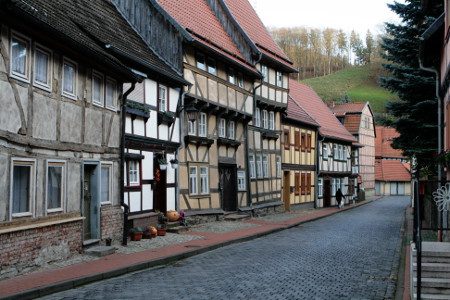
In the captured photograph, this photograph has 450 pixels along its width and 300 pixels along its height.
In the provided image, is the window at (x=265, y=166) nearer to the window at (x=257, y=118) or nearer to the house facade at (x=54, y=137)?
the window at (x=257, y=118)

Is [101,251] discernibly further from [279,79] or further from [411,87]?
[279,79]

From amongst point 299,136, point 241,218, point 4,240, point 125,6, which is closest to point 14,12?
point 4,240

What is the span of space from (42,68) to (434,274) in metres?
8.53

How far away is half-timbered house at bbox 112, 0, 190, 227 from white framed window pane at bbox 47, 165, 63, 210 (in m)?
3.88

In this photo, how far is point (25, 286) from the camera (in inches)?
359

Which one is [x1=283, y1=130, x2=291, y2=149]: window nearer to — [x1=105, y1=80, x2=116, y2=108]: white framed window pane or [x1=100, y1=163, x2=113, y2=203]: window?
[x1=105, y1=80, x2=116, y2=108]: white framed window pane

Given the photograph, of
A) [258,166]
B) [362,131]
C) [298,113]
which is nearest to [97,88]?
[258,166]

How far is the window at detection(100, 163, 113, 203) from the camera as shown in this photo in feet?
47.3

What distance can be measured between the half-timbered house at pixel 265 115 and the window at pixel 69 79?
14.9 meters

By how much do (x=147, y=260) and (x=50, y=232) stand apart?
A: 2.24 m

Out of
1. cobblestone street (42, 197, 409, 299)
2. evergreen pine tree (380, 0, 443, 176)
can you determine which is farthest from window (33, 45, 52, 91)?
evergreen pine tree (380, 0, 443, 176)

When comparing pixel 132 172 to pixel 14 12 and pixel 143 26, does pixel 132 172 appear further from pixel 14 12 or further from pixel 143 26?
pixel 14 12

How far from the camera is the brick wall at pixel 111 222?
14.2 m

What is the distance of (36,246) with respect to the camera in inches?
434
